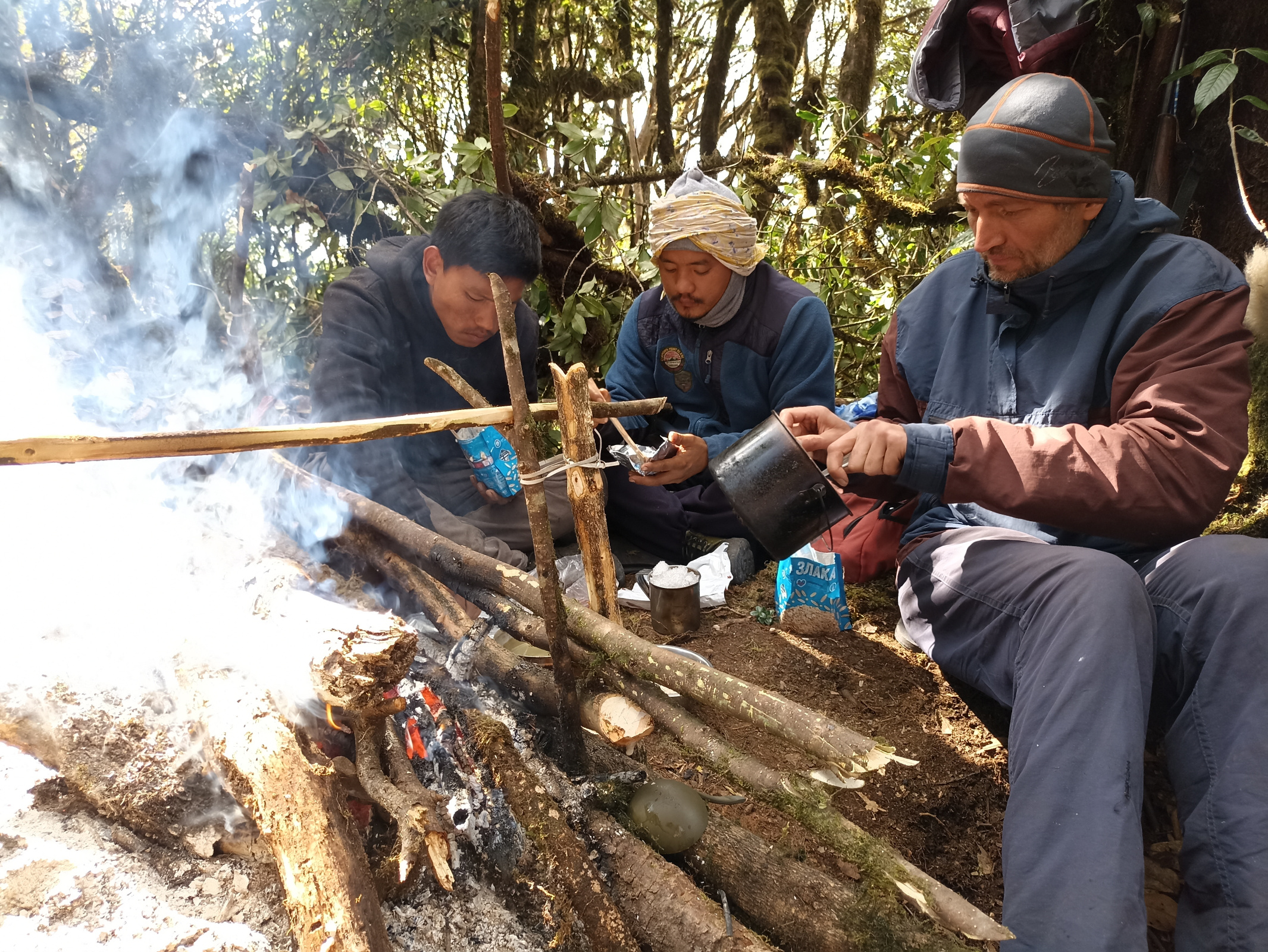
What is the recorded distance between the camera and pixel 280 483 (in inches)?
113

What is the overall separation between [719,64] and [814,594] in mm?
6384

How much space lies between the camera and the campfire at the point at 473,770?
1.36 m

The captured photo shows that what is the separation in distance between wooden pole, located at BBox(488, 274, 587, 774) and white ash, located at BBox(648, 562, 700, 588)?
1300 millimetres

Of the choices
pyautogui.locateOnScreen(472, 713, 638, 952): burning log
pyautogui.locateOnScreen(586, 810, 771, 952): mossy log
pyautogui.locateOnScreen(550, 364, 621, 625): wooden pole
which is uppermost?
pyautogui.locateOnScreen(550, 364, 621, 625): wooden pole

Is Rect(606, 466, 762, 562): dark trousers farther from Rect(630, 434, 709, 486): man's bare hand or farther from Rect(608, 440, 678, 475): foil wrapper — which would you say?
Rect(630, 434, 709, 486): man's bare hand

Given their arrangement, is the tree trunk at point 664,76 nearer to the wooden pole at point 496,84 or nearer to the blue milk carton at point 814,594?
the wooden pole at point 496,84

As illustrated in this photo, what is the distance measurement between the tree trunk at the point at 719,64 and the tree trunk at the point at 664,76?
0.40 metres

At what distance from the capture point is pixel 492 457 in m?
3.48

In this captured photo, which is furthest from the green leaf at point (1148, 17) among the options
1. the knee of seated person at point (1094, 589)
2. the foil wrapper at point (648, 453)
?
the foil wrapper at point (648, 453)

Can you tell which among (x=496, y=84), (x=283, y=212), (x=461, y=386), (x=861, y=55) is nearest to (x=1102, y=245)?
(x=461, y=386)

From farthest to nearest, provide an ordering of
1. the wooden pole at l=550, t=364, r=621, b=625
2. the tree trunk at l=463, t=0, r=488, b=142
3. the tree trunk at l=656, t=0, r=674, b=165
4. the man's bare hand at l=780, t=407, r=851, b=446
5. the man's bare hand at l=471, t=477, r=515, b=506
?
the tree trunk at l=656, t=0, r=674, b=165
the tree trunk at l=463, t=0, r=488, b=142
the man's bare hand at l=471, t=477, r=515, b=506
the man's bare hand at l=780, t=407, r=851, b=446
the wooden pole at l=550, t=364, r=621, b=625

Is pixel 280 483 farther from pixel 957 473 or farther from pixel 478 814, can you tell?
pixel 957 473

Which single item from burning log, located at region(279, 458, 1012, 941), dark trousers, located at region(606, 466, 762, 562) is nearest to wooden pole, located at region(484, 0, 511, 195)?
dark trousers, located at region(606, 466, 762, 562)

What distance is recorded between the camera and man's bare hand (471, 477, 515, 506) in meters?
3.78
